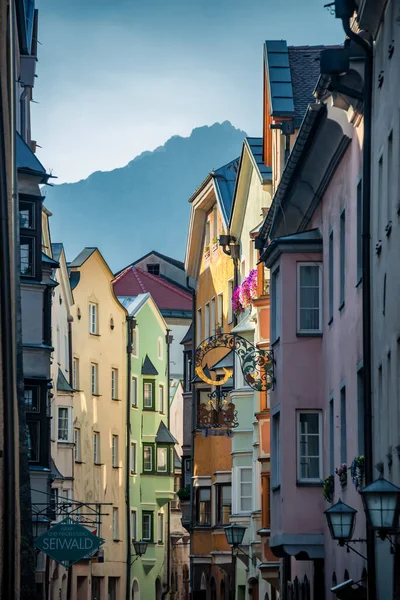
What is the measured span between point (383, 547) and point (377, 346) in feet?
8.61

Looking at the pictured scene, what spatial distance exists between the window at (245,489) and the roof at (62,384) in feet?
56.4

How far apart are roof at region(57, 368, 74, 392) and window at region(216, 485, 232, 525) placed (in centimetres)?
1230

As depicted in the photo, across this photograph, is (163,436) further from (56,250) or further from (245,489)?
(245,489)

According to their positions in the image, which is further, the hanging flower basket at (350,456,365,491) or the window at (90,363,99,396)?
the window at (90,363,99,396)

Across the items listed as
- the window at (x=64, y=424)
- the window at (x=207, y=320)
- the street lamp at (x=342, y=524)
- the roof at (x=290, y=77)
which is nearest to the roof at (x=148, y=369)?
the window at (x=64, y=424)

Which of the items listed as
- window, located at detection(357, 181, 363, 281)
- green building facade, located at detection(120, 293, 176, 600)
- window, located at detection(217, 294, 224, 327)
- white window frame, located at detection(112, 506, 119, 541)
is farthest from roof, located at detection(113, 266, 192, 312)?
window, located at detection(357, 181, 363, 281)

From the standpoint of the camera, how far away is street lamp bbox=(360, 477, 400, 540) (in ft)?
55.2

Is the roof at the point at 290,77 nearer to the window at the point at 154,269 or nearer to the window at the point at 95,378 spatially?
the window at the point at 95,378

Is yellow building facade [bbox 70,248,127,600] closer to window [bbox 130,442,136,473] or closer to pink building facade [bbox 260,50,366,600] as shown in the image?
window [bbox 130,442,136,473]

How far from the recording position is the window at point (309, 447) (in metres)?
27.0

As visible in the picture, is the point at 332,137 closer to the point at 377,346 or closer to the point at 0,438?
the point at 377,346

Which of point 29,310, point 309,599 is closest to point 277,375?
point 309,599

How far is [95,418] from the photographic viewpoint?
68.2m

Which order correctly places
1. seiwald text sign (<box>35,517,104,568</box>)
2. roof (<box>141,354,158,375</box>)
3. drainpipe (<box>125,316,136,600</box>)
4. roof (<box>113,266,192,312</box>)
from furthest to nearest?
1. roof (<box>113,266,192,312</box>)
2. roof (<box>141,354,158,375</box>)
3. drainpipe (<box>125,316,136,600</box>)
4. seiwald text sign (<box>35,517,104,568</box>)
